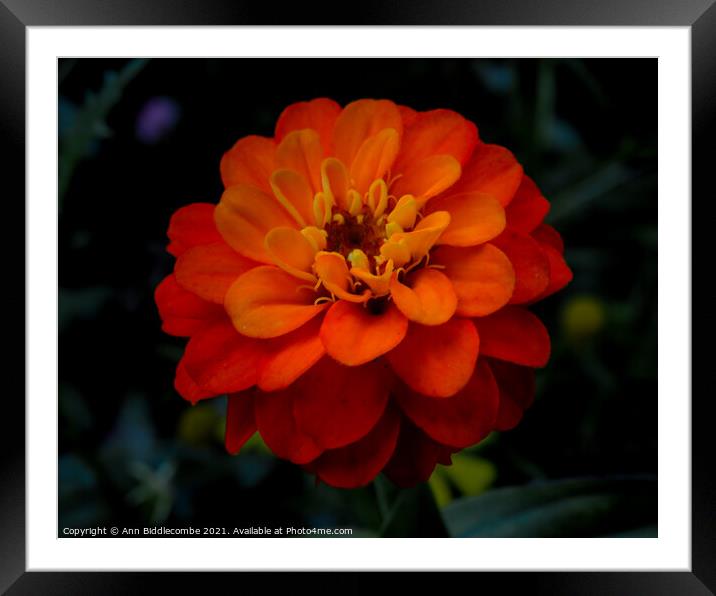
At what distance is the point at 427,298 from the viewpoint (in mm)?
679

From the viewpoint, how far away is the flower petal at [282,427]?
688 mm

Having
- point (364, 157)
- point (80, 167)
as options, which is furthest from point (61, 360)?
point (364, 157)

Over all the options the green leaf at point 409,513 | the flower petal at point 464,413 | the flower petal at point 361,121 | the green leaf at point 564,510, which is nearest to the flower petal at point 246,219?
the flower petal at point 361,121

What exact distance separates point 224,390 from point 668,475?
0.60m

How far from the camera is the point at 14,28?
3.00 feet

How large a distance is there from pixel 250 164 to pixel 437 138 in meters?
0.20

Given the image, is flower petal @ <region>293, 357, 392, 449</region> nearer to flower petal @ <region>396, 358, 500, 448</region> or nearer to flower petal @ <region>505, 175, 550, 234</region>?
flower petal @ <region>396, 358, 500, 448</region>

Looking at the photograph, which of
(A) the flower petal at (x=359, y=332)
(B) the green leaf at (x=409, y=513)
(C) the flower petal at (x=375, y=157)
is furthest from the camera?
(B) the green leaf at (x=409, y=513)

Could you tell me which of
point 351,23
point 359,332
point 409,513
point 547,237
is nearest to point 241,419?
point 359,332

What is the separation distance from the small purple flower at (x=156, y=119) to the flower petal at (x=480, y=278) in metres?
0.46

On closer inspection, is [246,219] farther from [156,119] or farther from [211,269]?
[156,119]

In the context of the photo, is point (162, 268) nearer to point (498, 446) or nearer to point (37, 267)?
point (37, 267)

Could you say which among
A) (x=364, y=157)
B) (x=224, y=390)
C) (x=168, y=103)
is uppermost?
(x=168, y=103)

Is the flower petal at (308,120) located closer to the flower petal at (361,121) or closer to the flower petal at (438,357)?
the flower petal at (361,121)
